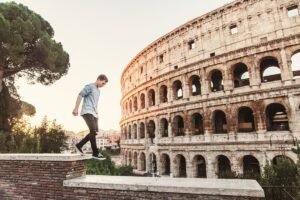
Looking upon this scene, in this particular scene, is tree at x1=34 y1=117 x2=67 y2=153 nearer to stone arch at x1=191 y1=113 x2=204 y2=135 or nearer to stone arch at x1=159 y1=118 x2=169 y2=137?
stone arch at x1=159 y1=118 x2=169 y2=137

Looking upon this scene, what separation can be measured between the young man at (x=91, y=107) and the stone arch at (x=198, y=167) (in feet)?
56.4

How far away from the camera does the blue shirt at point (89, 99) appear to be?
4.72 metres

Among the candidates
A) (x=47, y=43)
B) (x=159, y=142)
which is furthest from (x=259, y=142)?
(x=47, y=43)

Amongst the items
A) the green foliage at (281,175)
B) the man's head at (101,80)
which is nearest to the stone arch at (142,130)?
the green foliage at (281,175)

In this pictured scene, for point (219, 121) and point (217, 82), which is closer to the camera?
point (219, 121)

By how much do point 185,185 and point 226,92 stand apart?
16.6 metres

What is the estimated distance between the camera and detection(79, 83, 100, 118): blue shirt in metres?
4.72

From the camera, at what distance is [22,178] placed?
15.3 feet

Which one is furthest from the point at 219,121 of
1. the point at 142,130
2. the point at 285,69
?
the point at 142,130

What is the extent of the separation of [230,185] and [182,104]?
18528 millimetres

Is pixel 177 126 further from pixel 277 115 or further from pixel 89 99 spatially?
pixel 89 99

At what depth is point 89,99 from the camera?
479 cm

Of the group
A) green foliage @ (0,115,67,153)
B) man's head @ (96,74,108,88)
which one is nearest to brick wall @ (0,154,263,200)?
man's head @ (96,74,108,88)

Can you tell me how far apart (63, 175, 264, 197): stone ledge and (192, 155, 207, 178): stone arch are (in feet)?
57.8
